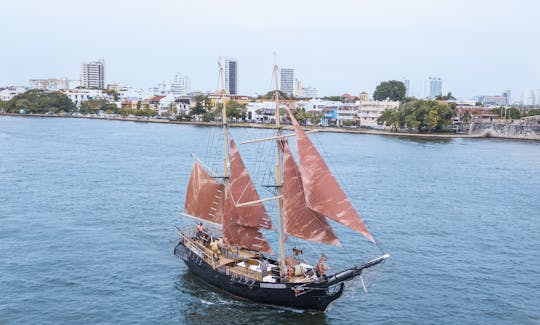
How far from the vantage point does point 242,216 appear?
3444 centimetres

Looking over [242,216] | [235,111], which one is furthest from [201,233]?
[235,111]

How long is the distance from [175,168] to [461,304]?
52.4 m

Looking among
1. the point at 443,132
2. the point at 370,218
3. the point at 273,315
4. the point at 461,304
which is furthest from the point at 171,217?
the point at 443,132

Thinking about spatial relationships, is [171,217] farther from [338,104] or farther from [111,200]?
[338,104]

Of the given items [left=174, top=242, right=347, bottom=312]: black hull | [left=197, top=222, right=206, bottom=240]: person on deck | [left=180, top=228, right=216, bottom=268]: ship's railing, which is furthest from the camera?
[left=197, top=222, right=206, bottom=240]: person on deck

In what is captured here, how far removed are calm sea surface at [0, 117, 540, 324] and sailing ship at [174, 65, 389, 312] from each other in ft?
4.52

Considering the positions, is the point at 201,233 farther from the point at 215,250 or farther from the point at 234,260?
the point at 234,260

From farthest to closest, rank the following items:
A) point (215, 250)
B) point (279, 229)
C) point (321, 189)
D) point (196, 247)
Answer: point (196, 247) → point (215, 250) → point (279, 229) → point (321, 189)

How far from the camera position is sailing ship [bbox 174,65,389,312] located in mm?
29359

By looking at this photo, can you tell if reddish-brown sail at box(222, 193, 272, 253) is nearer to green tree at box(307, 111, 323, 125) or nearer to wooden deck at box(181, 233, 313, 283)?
wooden deck at box(181, 233, 313, 283)

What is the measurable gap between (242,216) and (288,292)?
6206 mm

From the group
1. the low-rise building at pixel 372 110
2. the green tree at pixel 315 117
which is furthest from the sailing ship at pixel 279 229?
the low-rise building at pixel 372 110

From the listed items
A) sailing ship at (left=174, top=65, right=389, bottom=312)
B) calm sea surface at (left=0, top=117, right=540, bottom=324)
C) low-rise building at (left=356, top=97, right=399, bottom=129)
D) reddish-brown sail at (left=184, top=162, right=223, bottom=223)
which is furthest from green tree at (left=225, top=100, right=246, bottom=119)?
sailing ship at (left=174, top=65, right=389, bottom=312)

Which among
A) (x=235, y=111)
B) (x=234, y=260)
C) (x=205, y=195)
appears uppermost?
(x=235, y=111)
